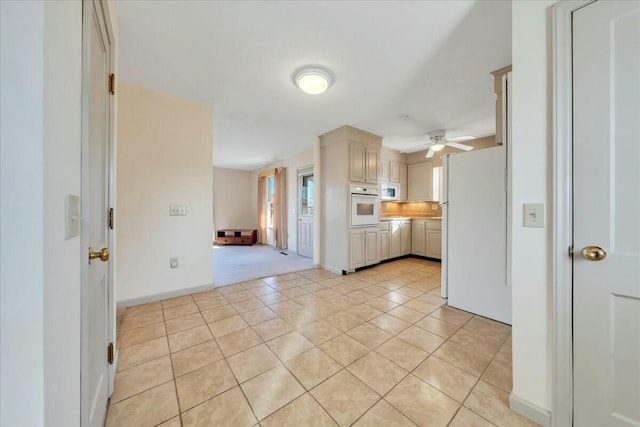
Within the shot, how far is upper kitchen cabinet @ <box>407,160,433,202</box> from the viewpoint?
5.14 metres

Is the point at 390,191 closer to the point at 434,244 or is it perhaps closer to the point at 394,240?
the point at 394,240

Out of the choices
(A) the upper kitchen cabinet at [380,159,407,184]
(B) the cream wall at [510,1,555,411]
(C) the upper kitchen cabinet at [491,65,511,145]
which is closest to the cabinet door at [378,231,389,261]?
(A) the upper kitchen cabinet at [380,159,407,184]

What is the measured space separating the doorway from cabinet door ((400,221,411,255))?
13.1ft

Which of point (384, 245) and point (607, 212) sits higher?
point (607, 212)

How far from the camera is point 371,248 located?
4277 mm

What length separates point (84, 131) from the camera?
0.82 meters

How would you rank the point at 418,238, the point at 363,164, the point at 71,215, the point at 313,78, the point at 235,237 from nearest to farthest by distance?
the point at 71,215, the point at 313,78, the point at 363,164, the point at 418,238, the point at 235,237

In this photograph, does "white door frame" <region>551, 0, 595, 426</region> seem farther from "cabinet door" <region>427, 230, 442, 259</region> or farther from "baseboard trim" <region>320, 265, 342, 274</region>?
"cabinet door" <region>427, 230, 442, 259</region>

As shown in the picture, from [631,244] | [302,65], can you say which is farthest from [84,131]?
[631,244]

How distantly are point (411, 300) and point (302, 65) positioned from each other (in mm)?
2889

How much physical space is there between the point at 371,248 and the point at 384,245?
20.7 inches

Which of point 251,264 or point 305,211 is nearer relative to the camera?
point 251,264

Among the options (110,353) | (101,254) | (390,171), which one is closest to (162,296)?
(110,353)

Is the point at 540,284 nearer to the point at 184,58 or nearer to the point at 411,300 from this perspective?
the point at 411,300
